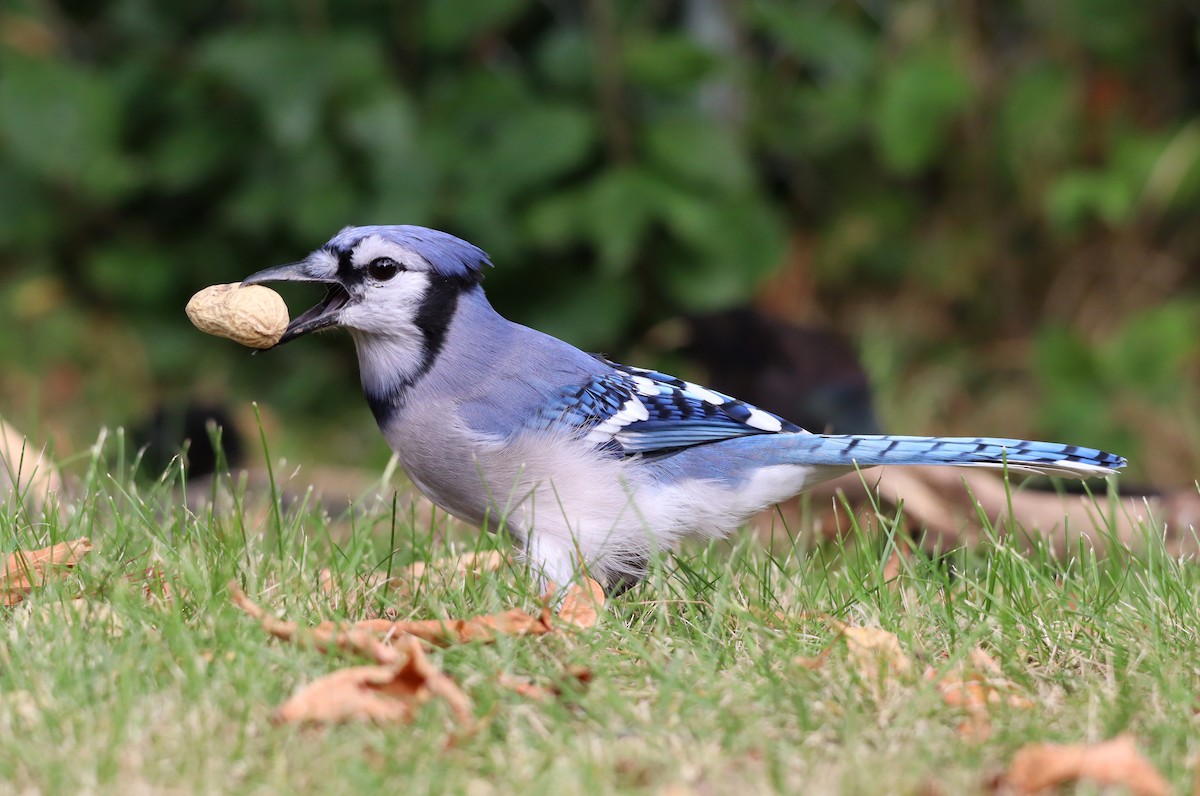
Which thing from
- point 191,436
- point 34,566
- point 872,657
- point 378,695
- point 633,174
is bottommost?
point 191,436

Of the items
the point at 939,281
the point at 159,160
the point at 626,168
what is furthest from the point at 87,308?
the point at 939,281

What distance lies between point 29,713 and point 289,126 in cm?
286

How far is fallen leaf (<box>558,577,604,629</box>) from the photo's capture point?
222cm

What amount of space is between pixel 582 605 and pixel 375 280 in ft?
2.38

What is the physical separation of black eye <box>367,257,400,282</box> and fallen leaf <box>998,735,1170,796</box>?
4.66ft

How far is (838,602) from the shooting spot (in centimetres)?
236

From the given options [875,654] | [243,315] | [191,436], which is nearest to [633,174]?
[191,436]

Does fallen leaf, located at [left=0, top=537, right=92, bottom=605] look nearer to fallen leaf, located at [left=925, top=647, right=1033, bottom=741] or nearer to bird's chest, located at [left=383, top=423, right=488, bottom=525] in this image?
bird's chest, located at [left=383, top=423, right=488, bottom=525]

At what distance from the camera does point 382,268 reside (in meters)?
2.61

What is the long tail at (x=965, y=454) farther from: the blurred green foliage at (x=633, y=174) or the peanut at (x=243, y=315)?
the blurred green foliage at (x=633, y=174)

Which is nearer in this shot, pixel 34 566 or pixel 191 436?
pixel 34 566

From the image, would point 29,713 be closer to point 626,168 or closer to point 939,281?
point 626,168

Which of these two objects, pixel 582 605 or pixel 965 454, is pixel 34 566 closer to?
pixel 582 605

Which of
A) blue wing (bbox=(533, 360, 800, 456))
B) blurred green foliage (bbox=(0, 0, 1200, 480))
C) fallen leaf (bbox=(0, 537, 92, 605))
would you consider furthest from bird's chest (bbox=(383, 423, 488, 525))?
blurred green foliage (bbox=(0, 0, 1200, 480))
